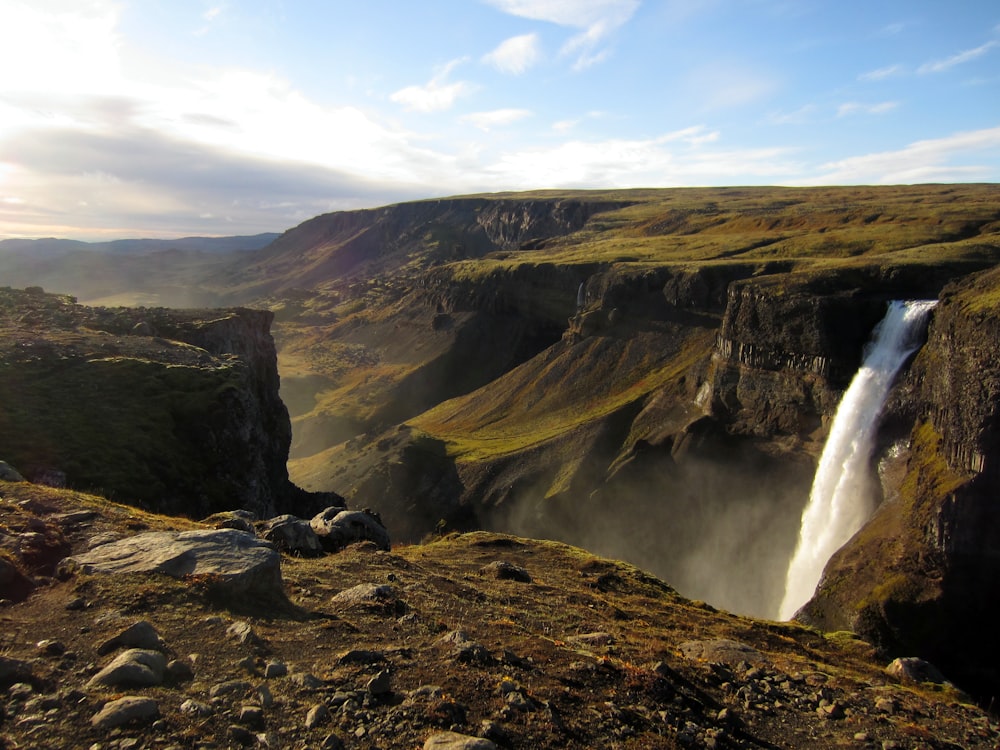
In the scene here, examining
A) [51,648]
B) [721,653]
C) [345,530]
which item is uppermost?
[51,648]

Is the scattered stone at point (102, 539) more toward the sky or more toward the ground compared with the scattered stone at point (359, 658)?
more toward the sky

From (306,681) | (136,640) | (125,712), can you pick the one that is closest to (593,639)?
(306,681)

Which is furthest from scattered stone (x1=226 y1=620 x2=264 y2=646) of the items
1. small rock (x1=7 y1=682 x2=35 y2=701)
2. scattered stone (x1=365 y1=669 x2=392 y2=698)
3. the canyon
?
the canyon

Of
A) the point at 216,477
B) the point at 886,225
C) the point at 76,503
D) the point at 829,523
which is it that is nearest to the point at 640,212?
the point at 886,225

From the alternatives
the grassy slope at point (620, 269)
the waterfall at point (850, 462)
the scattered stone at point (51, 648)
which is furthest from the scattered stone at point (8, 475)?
the grassy slope at point (620, 269)

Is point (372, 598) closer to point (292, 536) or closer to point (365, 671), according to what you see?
point (365, 671)

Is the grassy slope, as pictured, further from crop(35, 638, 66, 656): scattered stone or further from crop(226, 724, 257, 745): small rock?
crop(35, 638, 66, 656): scattered stone

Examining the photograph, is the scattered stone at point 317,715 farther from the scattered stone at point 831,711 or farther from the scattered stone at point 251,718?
the scattered stone at point 831,711

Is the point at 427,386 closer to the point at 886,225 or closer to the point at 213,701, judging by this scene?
the point at 886,225
